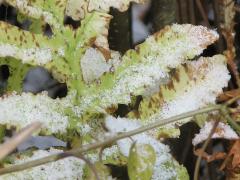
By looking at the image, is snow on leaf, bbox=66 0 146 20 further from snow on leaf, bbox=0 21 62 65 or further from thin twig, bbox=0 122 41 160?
thin twig, bbox=0 122 41 160

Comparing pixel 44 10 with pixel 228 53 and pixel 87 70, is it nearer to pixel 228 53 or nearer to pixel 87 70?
pixel 87 70

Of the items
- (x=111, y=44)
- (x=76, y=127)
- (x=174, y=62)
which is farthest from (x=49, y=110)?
(x=111, y=44)

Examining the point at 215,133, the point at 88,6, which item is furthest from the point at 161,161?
the point at 88,6

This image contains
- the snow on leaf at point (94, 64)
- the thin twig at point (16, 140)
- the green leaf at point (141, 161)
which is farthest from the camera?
the snow on leaf at point (94, 64)

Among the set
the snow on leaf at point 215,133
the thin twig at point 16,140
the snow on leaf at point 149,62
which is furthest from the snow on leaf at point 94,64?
the thin twig at point 16,140

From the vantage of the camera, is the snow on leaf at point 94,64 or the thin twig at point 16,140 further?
the snow on leaf at point 94,64

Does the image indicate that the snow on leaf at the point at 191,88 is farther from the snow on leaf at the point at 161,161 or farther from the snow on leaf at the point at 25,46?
the snow on leaf at the point at 25,46
